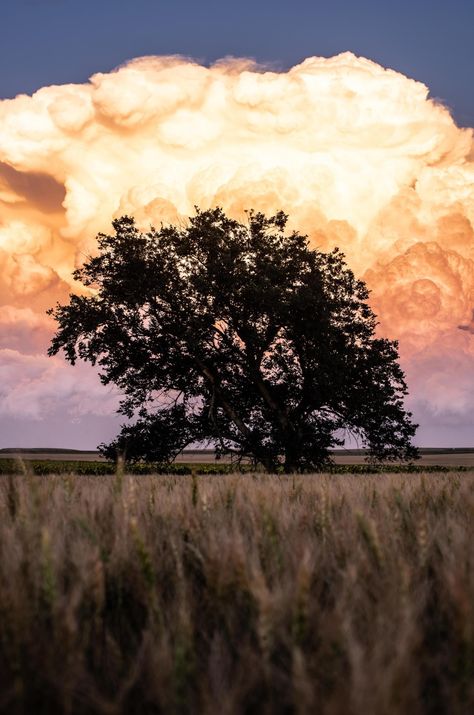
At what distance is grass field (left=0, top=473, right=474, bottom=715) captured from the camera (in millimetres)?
1905

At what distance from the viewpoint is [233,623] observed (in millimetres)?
2533

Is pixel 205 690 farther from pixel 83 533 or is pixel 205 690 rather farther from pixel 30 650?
pixel 83 533

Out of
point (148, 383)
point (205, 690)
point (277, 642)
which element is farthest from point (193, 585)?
point (148, 383)

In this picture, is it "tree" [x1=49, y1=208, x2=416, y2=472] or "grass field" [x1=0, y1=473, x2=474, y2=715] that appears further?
"tree" [x1=49, y1=208, x2=416, y2=472]

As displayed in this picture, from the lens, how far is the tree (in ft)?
92.6

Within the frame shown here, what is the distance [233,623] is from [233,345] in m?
26.6

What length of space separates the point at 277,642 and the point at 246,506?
225 cm

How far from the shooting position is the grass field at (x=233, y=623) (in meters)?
1.91

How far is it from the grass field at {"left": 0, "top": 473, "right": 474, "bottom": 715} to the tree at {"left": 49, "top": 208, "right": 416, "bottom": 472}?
80.5 feet

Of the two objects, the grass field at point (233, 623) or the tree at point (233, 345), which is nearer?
the grass field at point (233, 623)

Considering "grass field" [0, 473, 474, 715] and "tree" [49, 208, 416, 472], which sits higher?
"tree" [49, 208, 416, 472]

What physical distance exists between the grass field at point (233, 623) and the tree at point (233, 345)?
24.5 metres

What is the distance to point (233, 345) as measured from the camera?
2912cm

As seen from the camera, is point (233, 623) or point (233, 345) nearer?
point (233, 623)
